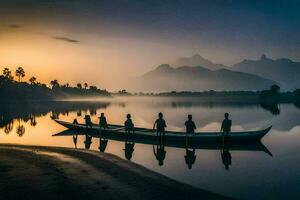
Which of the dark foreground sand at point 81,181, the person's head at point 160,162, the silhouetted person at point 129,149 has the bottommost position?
the person's head at point 160,162

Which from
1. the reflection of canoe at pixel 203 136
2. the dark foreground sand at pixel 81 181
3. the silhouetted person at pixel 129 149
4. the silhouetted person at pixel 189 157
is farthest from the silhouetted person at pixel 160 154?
the dark foreground sand at pixel 81 181

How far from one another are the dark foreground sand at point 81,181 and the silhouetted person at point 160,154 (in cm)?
362

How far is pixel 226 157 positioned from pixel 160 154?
5.36 meters

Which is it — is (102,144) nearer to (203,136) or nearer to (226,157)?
(203,136)

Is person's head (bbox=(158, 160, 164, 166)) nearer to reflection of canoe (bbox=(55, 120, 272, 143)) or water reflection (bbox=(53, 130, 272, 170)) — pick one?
water reflection (bbox=(53, 130, 272, 170))

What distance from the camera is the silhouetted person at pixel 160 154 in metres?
21.9

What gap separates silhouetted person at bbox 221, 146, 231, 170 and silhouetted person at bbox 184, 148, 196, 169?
2277 millimetres

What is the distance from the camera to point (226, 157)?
2284cm

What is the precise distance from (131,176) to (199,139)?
1325 cm

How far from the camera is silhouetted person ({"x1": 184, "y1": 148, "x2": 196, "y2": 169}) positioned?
69.5ft

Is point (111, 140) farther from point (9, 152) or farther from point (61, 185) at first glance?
point (61, 185)

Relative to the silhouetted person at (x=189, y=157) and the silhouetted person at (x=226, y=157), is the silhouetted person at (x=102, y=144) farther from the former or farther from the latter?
the silhouetted person at (x=226, y=157)

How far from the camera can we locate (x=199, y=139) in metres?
→ 27.4

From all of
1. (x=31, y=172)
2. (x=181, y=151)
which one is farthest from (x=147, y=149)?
(x=31, y=172)
